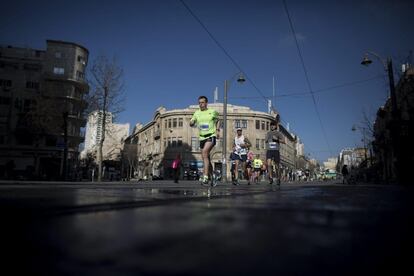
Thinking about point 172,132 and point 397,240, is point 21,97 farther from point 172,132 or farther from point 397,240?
point 397,240

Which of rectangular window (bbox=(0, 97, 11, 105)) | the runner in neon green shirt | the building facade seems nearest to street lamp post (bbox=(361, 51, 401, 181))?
the runner in neon green shirt

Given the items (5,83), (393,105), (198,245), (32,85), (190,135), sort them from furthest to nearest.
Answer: (190,135)
(32,85)
(5,83)
(393,105)
(198,245)

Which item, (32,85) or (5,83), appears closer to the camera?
(5,83)

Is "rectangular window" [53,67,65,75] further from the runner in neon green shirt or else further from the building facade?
the runner in neon green shirt

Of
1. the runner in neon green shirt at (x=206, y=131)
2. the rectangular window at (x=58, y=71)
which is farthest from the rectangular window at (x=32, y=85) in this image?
the runner in neon green shirt at (x=206, y=131)

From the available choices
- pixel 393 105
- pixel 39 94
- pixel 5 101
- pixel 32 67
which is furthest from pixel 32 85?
pixel 393 105

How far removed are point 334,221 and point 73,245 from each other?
1293mm

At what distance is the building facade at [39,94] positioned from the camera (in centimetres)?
4431

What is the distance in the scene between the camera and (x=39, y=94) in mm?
41562

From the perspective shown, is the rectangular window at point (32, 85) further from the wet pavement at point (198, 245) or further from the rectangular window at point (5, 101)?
the wet pavement at point (198, 245)

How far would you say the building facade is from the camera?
4431 cm

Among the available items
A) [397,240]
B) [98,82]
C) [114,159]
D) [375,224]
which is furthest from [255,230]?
[114,159]

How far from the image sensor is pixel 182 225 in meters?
1.54

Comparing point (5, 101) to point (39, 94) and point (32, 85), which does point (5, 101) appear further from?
point (39, 94)
